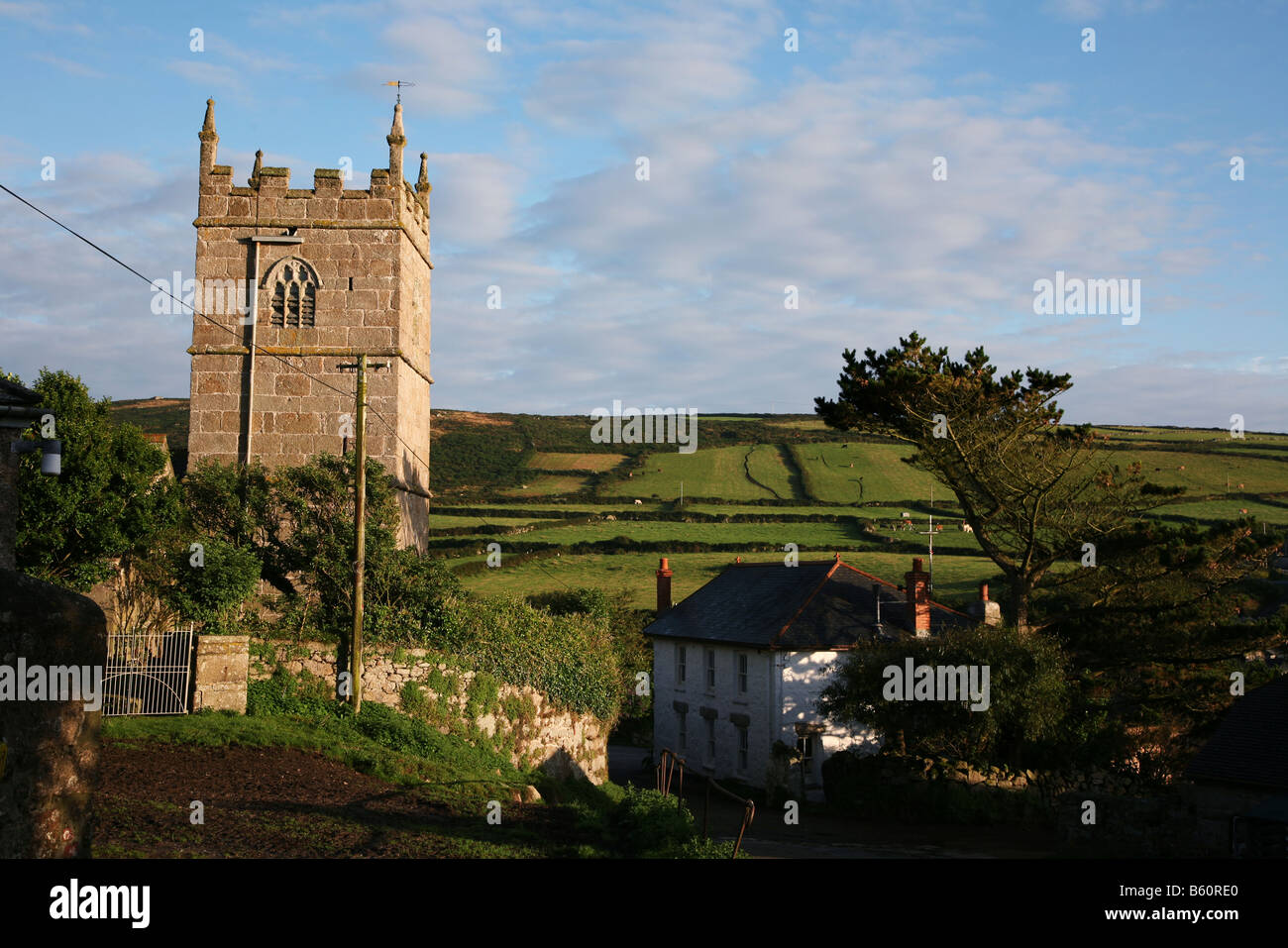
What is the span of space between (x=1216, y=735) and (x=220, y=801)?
22.3 m

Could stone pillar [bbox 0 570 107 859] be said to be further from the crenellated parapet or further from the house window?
the house window

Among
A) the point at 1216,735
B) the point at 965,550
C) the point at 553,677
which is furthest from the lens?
the point at 965,550

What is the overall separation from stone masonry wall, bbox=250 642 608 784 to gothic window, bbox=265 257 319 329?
11204 millimetres

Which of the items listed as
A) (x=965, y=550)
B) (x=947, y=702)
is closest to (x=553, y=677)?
(x=947, y=702)

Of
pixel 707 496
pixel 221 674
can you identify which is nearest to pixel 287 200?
pixel 221 674

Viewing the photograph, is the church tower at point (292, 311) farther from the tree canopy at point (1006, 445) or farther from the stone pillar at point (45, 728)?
the stone pillar at point (45, 728)

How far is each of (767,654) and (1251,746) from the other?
1741 cm

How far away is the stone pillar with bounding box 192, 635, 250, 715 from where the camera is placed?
840 inches

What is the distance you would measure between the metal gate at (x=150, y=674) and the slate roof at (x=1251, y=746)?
22505 mm

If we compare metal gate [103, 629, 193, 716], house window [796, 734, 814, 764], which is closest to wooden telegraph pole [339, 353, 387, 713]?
metal gate [103, 629, 193, 716]

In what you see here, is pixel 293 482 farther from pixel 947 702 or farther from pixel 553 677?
pixel 947 702

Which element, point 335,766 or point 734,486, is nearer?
point 335,766
